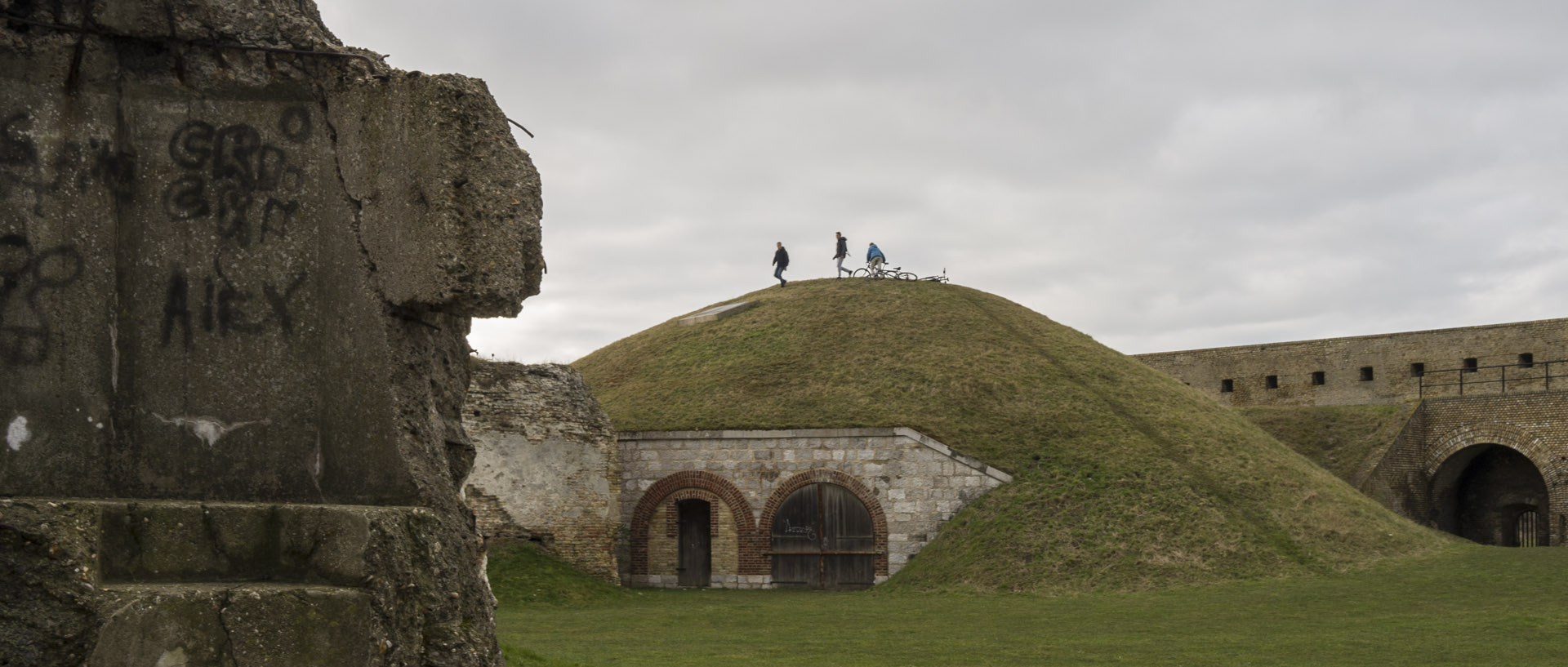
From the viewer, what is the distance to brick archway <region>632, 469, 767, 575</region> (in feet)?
85.8

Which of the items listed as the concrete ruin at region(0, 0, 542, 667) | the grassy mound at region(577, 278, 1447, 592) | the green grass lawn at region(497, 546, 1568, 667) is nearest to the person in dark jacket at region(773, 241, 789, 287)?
the grassy mound at region(577, 278, 1447, 592)

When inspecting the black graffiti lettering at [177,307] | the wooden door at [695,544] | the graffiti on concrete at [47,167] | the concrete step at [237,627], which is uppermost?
the graffiti on concrete at [47,167]

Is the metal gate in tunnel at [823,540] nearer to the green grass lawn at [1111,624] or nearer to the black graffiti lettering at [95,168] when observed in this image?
the green grass lawn at [1111,624]

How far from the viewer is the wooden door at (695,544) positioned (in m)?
26.7

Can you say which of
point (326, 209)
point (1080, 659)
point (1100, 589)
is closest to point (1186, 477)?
point (1100, 589)

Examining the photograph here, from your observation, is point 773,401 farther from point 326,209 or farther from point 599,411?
point 326,209

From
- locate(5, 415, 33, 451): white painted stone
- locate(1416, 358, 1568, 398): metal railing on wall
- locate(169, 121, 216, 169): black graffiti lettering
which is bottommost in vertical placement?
locate(5, 415, 33, 451): white painted stone

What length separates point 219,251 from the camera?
6.14m

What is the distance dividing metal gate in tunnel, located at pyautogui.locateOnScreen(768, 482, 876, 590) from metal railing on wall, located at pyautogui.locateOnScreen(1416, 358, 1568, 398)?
75.5 feet

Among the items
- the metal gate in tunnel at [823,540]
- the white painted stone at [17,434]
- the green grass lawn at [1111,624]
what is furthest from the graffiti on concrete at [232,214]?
the metal gate in tunnel at [823,540]

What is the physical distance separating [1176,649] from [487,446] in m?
14.0

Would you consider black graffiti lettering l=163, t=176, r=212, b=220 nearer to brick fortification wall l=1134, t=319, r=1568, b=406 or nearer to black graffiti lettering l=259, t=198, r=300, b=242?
black graffiti lettering l=259, t=198, r=300, b=242

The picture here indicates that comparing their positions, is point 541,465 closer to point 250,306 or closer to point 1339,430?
point 250,306

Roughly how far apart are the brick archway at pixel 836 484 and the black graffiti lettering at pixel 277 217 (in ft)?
66.5
